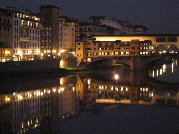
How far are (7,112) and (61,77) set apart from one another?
57.0 feet

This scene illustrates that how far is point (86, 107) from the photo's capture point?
2152 centimetres

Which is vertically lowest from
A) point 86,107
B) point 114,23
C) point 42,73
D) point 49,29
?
point 86,107

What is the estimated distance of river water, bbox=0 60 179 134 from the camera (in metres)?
16.3

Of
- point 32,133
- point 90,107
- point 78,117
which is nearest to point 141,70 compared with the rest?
point 90,107

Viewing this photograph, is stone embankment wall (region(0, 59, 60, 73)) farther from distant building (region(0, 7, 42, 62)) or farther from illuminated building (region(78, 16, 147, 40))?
illuminated building (region(78, 16, 147, 40))

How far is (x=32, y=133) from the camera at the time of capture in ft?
50.5

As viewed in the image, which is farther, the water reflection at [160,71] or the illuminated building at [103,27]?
the illuminated building at [103,27]

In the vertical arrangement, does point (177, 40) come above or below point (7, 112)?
above

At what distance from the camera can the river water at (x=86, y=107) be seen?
1627 cm

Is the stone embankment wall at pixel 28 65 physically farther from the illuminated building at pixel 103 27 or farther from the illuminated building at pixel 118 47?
the illuminated building at pixel 103 27

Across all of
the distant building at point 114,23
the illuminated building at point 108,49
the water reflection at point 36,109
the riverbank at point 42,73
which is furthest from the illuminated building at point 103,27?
the water reflection at point 36,109

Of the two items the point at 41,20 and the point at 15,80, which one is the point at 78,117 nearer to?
the point at 15,80

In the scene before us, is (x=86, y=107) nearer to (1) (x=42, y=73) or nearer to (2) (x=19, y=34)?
(1) (x=42, y=73)

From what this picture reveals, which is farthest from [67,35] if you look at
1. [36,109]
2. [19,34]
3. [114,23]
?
[36,109]
